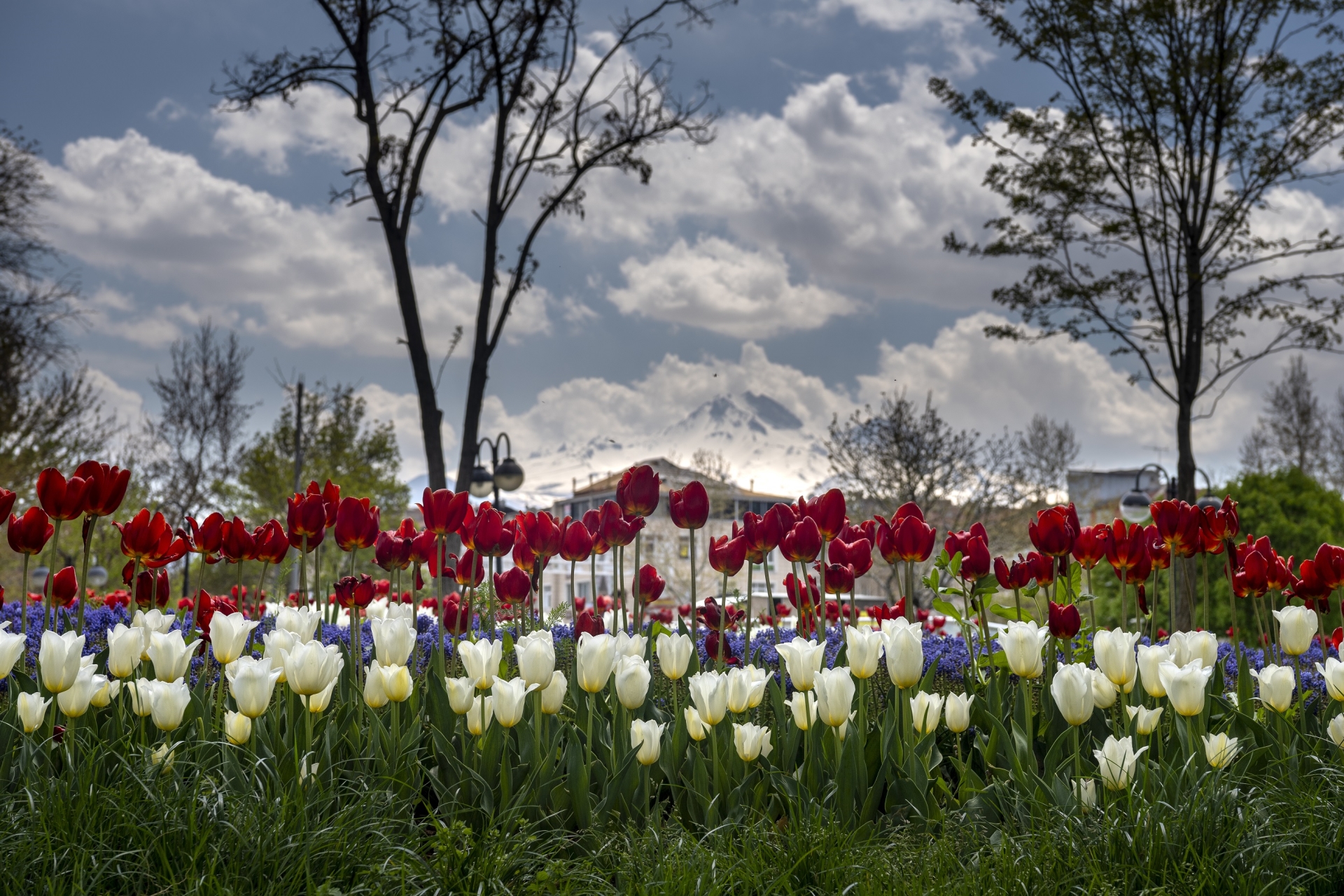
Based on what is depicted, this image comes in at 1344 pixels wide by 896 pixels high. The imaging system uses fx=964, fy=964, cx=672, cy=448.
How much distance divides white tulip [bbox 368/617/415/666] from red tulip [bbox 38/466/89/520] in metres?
1.19

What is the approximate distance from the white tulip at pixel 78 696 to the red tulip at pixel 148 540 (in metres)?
0.68

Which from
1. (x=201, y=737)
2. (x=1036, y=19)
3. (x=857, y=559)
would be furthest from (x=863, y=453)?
(x=201, y=737)

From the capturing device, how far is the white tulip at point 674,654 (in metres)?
2.88

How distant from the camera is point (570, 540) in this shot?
139 inches

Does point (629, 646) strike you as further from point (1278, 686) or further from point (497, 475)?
point (497, 475)

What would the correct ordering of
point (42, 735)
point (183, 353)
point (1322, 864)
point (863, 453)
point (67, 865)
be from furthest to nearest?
1. point (183, 353)
2. point (863, 453)
3. point (42, 735)
4. point (1322, 864)
5. point (67, 865)

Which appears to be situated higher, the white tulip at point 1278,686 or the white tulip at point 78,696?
the white tulip at point 78,696

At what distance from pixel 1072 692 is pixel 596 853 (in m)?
1.31

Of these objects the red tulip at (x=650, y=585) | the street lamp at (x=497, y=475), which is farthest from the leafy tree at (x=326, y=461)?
the red tulip at (x=650, y=585)

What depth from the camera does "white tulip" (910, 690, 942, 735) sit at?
2.74 m

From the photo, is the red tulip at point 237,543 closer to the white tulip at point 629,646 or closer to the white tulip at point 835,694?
the white tulip at point 629,646

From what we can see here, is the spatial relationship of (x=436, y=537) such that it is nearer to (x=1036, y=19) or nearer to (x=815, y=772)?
(x=815, y=772)

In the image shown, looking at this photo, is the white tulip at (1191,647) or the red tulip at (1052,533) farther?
the red tulip at (1052,533)

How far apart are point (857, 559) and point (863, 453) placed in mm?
16503
